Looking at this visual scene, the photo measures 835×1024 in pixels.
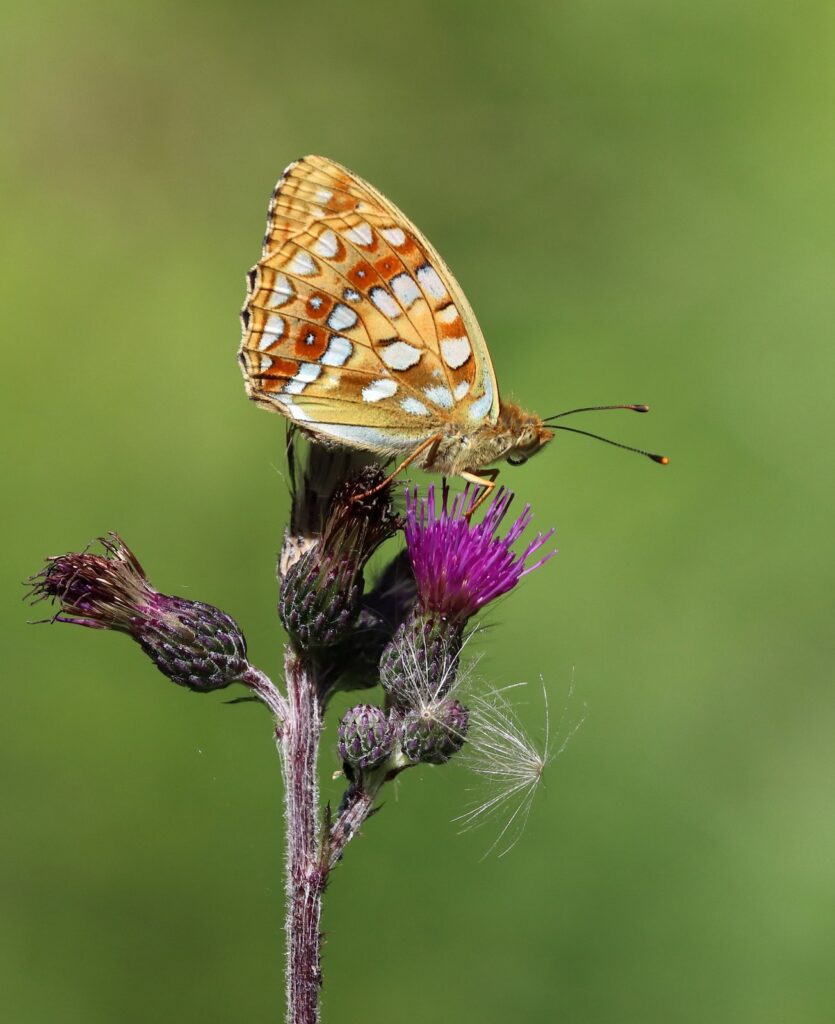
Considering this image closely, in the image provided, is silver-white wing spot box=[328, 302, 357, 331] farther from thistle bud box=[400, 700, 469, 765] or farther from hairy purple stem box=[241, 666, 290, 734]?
thistle bud box=[400, 700, 469, 765]

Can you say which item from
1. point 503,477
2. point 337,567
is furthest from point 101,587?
point 503,477

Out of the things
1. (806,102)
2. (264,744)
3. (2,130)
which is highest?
(806,102)

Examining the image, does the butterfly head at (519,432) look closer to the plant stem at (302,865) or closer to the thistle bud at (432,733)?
the thistle bud at (432,733)

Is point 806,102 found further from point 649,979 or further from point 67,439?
point 649,979

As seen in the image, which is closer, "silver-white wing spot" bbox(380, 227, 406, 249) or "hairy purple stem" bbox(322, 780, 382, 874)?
"hairy purple stem" bbox(322, 780, 382, 874)

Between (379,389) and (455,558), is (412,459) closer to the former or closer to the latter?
(379,389)

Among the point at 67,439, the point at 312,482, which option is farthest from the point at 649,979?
the point at 67,439

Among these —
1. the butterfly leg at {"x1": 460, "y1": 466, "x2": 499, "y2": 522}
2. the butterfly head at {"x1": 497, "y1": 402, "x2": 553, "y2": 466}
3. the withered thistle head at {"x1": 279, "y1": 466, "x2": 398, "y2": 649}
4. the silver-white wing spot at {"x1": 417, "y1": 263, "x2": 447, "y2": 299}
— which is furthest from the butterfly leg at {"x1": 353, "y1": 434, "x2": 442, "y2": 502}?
the silver-white wing spot at {"x1": 417, "y1": 263, "x2": 447, "y2": 299}
